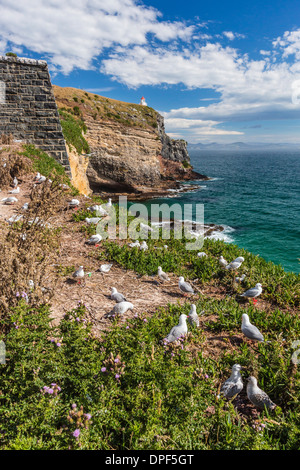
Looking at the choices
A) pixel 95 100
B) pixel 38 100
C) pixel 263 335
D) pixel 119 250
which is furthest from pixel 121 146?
pixel 263 335

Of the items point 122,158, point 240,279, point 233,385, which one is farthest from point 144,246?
→ point 122,158

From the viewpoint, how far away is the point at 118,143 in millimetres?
39844

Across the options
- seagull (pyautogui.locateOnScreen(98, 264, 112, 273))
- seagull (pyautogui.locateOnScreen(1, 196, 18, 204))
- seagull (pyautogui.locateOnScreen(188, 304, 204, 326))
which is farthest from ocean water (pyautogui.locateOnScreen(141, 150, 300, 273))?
seagull (pyautogui.locateOnScreen(1, 196, 18, 204))

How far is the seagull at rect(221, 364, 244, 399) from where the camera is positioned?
3.07 m

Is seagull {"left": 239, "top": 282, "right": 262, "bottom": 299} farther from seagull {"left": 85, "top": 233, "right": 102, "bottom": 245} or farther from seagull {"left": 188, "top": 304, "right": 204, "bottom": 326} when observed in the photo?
seagull {"left": 85, "top": 233, "right": 102, "bottom": 245}

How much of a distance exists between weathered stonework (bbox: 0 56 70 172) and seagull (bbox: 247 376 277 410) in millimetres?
13421

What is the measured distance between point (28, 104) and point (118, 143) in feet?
91.9

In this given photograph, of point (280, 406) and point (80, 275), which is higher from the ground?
point (80, 275)

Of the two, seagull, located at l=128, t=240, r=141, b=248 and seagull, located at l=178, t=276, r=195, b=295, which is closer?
seagull, located at l=178, t=276, r=195, b=295

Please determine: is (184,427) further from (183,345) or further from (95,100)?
(95,100)

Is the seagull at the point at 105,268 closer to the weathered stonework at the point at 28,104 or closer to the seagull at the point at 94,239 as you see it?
the seagull at the point at 94,239

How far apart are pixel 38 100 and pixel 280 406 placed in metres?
15.0

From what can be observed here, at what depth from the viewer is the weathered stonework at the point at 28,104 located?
12.5 meters

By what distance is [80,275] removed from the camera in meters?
5.28
